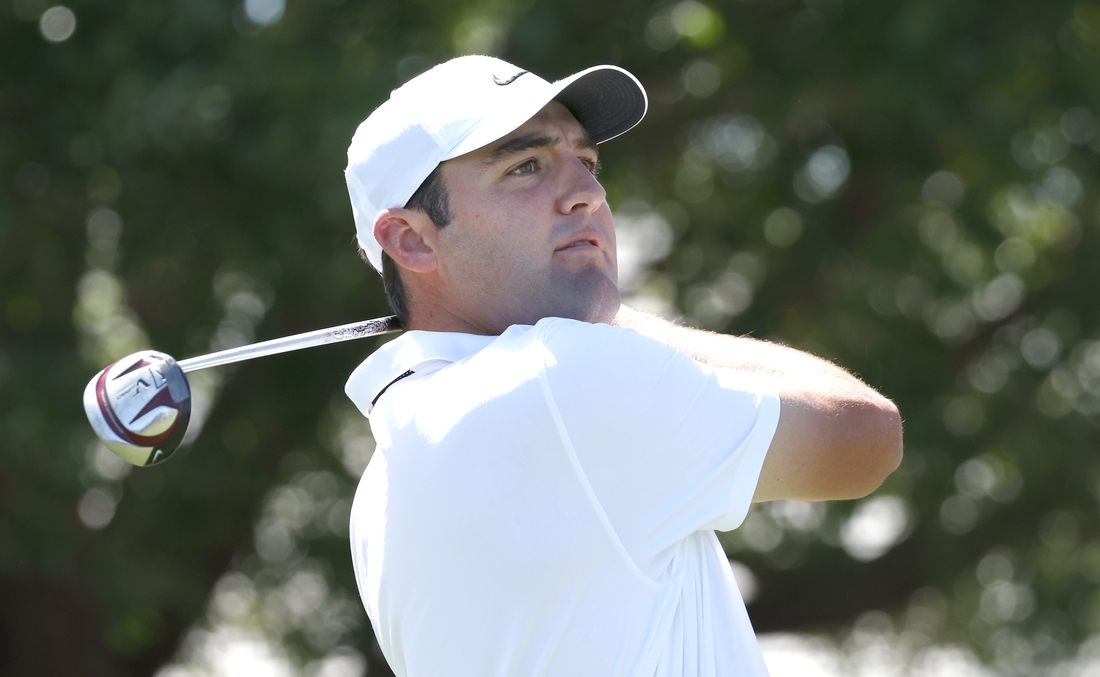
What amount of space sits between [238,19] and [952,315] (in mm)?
4475

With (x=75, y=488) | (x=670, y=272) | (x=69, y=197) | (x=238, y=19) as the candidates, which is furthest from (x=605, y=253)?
(x=670, y=272)

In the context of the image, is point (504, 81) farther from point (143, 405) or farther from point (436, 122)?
point (143, 405)

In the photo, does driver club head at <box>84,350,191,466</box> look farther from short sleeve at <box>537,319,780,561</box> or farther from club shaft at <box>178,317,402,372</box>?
short sleeve at <box>537,319,780,561</box>

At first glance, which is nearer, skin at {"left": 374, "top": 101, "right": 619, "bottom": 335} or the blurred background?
skin at {"left": 374, "top": 101, "right": 619, "bottom": 335}

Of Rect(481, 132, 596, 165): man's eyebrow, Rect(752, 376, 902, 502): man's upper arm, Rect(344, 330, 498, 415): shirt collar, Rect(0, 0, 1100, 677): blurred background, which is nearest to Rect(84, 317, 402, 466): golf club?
Rect(344, 330, 498, 415): shirt collar

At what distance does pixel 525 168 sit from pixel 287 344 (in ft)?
1.82

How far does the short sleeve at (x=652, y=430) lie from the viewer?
1.82 metres

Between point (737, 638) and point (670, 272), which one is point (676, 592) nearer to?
point (737, 638)

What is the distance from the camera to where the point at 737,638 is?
193 centimetres

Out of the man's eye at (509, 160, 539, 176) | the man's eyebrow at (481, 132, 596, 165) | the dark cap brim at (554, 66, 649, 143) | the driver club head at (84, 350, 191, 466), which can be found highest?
the dark cap brim at (554, 66, 649, 143)

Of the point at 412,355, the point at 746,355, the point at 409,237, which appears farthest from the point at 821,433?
the point at 409,237

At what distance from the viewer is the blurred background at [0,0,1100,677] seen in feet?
17.2

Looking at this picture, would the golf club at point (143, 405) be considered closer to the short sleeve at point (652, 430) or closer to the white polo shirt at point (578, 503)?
the white polo shirt at point (578, 503)

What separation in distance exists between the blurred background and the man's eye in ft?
8.61
